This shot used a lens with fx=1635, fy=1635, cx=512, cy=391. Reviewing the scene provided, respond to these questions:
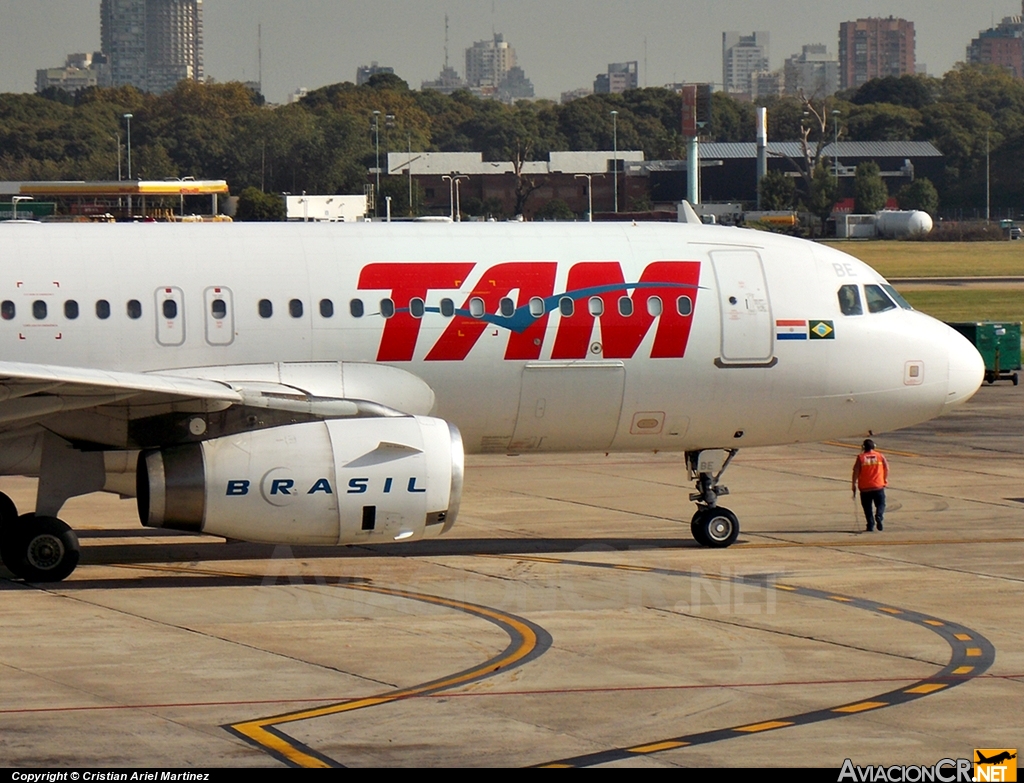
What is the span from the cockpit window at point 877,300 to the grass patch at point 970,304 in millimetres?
39902

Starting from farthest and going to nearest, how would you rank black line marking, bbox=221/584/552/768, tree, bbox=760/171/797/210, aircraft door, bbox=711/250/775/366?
tree, bbox=760/171/797/210
aircraft door, bbox=711/250/775/366
black line marking, bbox=221/584/552/768

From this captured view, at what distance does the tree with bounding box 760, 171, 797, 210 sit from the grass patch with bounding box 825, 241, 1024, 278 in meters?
20.9

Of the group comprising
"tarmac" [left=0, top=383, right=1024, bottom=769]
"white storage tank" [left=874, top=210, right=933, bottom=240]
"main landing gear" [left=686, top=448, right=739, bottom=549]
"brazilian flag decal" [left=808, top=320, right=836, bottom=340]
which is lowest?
"tarmac" [left=0, top=383, right=1024, bottom=769]

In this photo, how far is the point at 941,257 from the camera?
116125 mm

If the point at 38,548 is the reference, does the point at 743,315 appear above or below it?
above

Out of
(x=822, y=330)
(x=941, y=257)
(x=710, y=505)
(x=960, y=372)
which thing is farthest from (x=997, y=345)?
(x=941, y=257)

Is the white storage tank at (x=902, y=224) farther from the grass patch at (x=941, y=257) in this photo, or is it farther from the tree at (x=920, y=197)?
the tree at (x=920, y=197)

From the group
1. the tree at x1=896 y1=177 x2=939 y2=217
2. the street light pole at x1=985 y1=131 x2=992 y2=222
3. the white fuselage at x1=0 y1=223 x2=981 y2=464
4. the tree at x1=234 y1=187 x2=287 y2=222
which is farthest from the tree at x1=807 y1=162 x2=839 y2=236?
the white fuselage at x1=0 y1=223 x2=981 y2=464

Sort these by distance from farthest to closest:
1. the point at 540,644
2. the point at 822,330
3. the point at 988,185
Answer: the point at 988,185
the point at 822,330
the point at 540,644

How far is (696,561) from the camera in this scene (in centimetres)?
2206

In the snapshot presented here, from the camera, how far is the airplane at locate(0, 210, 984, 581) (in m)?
19.4

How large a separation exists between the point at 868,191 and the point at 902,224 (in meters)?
18.0

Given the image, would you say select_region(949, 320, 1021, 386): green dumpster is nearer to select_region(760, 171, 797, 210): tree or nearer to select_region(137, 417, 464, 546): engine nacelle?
select_region(137, 417, 464, 546): engine nacelle

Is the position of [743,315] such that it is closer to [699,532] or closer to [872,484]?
[699,532]
